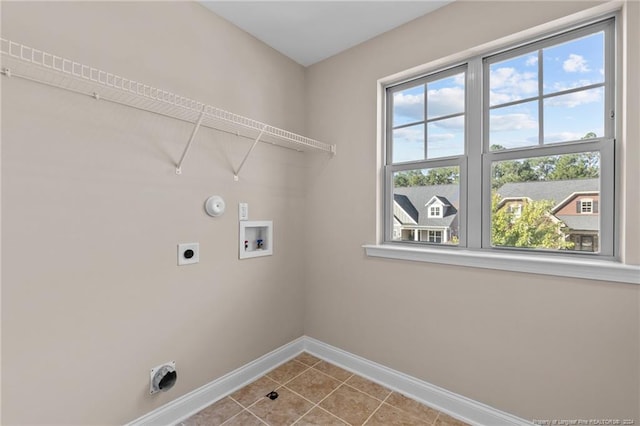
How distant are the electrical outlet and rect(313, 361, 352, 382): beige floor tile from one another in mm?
1338

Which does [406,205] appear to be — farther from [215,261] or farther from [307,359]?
[307,359]

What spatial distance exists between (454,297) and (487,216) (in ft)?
1.78

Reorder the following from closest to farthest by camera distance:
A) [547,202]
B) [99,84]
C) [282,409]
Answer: [99,84], [547,202], [282,409]

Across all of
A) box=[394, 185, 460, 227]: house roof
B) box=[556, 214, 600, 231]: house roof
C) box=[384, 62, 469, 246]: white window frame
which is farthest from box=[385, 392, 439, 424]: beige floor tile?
box=[556, 214, 600, 231]: house roof

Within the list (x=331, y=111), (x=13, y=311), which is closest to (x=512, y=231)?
(x=331, y=111)

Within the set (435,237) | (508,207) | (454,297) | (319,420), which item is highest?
(508,207)

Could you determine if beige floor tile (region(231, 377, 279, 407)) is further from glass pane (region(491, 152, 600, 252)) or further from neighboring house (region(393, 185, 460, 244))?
glass pane (region(491, 152, 600, 252))

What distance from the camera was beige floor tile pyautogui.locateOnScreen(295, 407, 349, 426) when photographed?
1627mm

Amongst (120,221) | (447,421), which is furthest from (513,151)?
(120,221)

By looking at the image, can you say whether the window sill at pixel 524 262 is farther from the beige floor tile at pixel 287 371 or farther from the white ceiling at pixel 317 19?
the white ceiling at pixel 317 19

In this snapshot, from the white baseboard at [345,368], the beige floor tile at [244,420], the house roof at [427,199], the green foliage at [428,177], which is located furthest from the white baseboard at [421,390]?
the green foliage at [428,177]

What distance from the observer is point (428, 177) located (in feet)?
6.41

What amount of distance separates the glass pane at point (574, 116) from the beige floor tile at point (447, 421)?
171 cm

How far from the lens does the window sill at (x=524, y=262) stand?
126cm
